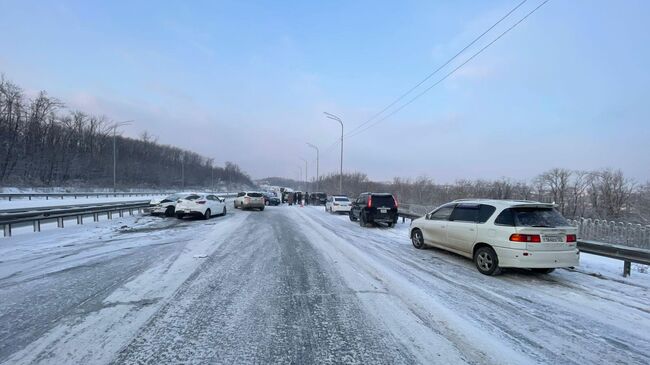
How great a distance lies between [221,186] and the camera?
154 metres

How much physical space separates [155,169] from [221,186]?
46.2 meters

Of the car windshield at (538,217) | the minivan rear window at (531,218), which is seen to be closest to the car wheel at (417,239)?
the minivan rear window at (531,218)

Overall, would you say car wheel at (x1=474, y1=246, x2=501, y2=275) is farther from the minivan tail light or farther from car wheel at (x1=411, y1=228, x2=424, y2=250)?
car wheel at (x1=411, y1=228, x2=424, y2=250)

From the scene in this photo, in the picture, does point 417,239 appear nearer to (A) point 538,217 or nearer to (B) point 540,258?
(A) point 538,217

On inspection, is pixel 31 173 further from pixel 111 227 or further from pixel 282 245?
pixel 282 245

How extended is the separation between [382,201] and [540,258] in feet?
36.1

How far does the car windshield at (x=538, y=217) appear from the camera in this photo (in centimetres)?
734

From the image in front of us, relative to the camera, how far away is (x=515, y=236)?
7246 millimetres

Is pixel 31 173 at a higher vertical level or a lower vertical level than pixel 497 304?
higher

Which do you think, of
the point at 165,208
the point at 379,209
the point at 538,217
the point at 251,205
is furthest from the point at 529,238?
the point at 251,205

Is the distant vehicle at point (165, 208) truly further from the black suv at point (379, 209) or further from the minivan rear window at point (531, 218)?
the minivan rear window at point (531, 218)

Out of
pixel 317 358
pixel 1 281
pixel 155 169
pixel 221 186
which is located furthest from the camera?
pixel 221 186

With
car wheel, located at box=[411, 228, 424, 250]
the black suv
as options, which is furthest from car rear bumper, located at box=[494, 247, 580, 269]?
the black suv

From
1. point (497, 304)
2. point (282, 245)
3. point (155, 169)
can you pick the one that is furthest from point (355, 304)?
point (155, 169)
